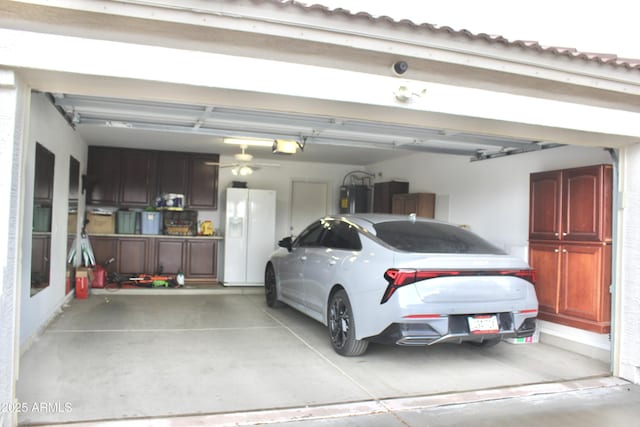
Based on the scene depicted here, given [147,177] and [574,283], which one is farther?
[147,177]

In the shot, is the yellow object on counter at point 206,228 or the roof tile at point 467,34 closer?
the roof tile at point 467,34

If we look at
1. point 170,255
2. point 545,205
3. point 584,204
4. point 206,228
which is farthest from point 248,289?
point 584,204

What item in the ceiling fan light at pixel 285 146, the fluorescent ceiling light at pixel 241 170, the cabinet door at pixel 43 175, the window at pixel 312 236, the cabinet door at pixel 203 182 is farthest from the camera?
the cabinet door at pixel 203 182

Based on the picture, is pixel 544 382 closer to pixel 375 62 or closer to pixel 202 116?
pixel 375 62

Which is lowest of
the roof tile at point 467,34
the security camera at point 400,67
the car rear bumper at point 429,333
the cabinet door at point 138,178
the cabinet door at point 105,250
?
the car rear bumper at point 429,333

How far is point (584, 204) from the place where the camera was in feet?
15.3

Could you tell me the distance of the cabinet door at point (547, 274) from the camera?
4961mm

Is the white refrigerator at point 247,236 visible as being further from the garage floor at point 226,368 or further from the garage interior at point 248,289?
the garage floor at point 226,368

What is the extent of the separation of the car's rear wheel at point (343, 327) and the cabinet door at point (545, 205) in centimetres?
233

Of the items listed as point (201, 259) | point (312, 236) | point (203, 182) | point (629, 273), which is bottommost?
point (201, 259)

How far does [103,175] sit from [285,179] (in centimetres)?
355

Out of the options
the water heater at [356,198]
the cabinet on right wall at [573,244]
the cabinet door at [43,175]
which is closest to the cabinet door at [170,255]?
the water heater at [356,198]

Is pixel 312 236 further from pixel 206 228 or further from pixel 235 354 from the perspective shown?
pixel 206 228

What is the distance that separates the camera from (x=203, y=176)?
934 cm
